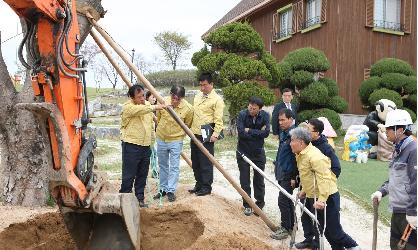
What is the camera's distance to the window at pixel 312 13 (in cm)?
1709

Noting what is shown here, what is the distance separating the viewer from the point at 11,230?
5.19 metres

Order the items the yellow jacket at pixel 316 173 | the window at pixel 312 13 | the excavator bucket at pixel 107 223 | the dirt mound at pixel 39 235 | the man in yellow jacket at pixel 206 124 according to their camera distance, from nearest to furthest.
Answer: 1. the excavator bucket at pixel 107 223
2. the yellow jacket at pixel 316 173
3. the dirt mound at pixel 39 235
4. the man in yellow jacket at pixel 206 124
5. the window at pixel 312 13

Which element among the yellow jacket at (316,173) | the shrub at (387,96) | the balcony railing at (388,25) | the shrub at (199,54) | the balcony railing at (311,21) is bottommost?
the yellow jacket at (316,173)

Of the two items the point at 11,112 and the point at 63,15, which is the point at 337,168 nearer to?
the point at 63,15

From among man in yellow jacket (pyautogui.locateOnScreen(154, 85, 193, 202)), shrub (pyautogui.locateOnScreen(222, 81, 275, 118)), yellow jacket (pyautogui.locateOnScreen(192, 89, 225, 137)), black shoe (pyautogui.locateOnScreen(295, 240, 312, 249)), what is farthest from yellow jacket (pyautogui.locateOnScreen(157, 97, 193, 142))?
shrub (pyautogui.locateOnScreen(222, 81, 275, 118))

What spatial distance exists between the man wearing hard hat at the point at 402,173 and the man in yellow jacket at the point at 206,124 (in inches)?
123

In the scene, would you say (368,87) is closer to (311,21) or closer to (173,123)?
(311,21)

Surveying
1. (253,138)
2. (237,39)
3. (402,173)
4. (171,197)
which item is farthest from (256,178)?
(237,39)

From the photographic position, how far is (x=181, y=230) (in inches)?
213

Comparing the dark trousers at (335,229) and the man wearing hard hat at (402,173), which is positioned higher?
the man wearing hard hat at (402,173)

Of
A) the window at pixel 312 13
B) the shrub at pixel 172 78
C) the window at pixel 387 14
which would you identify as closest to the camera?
the window at pixel 387 14

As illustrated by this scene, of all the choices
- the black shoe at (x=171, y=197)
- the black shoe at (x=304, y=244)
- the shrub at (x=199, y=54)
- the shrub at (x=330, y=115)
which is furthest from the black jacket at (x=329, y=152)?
the shrub at (x=199, y=54)

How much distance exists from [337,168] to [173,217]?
7.10ft

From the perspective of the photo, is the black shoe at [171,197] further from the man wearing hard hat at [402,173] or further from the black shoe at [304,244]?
the man wearing hard hat at [402,173]
